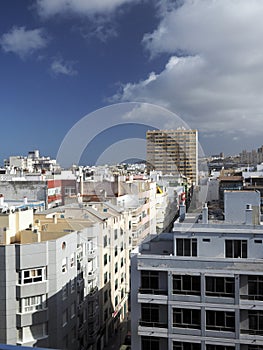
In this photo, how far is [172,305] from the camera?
9.94 feet

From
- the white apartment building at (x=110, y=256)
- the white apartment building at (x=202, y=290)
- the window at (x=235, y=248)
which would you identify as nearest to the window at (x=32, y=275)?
the white apartment building at (x=110, y=256)

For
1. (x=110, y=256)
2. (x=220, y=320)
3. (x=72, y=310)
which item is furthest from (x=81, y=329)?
(x=220, y=320)

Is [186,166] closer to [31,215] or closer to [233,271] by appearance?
[233,271]

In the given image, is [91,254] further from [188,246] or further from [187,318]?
[187,318]

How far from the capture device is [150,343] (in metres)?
3.12

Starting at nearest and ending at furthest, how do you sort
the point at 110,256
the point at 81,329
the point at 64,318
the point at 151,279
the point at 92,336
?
1. the point at 151,279
2. the point at 64,318
3. the point at 81,329
4. the point at 92,336
5. the point at 110,256

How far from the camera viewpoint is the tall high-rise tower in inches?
83.0

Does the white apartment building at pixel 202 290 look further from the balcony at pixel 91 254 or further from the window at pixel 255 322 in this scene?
the balcony at pixel 91 254

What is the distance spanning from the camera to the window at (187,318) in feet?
9.82

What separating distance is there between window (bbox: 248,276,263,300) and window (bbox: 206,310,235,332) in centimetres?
22

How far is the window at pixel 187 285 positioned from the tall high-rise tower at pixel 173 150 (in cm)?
108

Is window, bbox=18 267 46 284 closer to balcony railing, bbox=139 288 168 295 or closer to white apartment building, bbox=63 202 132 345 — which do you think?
white apartment building, bbox=63 202 132 345

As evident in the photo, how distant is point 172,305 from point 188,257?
A: 436mm

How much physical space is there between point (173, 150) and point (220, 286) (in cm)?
137
